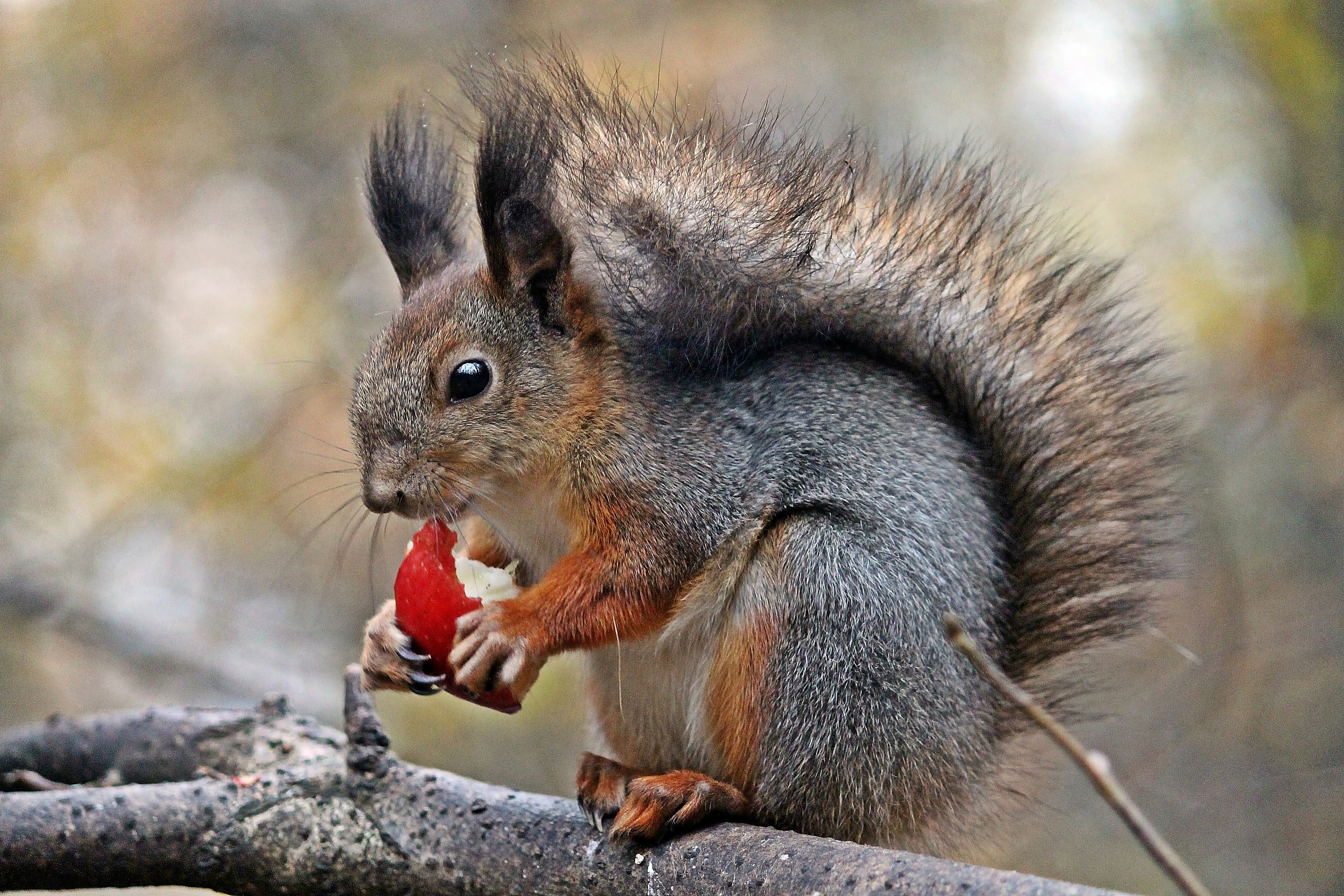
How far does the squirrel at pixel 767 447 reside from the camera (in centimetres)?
238

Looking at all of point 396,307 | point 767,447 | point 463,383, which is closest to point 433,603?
point 463,383

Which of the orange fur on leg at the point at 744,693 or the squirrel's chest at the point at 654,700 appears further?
the squirrel's chest at the point at 654,700

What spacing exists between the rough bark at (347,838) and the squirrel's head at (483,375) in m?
0.48

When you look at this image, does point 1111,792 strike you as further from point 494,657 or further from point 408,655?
point 408,655

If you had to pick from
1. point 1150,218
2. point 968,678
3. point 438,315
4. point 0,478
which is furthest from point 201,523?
point 1150,218

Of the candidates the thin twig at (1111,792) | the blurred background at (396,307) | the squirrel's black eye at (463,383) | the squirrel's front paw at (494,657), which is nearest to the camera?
the thin twig at (1111,792)

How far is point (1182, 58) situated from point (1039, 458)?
11.5 ft

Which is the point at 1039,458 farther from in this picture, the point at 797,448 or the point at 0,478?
the point at 0,478

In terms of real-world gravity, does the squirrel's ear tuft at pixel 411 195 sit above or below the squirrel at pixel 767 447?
above

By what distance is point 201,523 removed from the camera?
5324 mm

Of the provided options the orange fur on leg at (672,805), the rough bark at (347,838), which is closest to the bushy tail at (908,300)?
the orange fur on leg at (672,805)

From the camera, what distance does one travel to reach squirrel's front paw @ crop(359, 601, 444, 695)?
96.2 inches

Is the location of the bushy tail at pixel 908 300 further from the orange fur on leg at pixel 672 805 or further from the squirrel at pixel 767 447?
the orange fur on leg at pixel 672 805

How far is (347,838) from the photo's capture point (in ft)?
7.89
